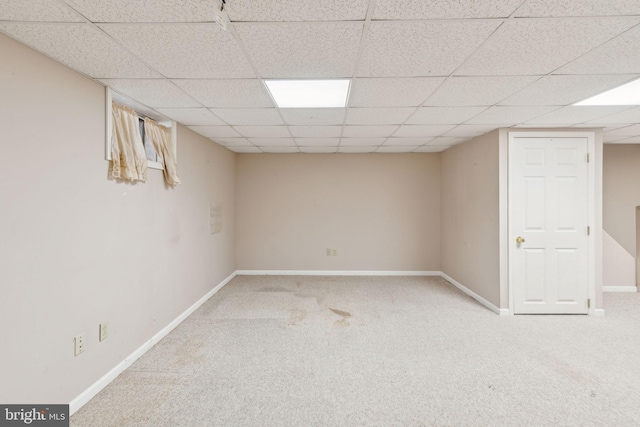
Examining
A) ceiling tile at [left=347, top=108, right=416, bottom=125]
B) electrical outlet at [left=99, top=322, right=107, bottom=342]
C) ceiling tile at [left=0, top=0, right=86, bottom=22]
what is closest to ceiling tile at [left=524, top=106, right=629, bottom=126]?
ceiling tile at [left=347, top=108, right=416, bottom=125]

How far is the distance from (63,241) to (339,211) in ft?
14.2

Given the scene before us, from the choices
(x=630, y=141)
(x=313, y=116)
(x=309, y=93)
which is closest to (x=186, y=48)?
(x=309, y=93)

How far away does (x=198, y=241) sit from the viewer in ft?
13.3

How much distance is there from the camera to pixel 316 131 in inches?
151

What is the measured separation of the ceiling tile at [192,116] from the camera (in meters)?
2.93

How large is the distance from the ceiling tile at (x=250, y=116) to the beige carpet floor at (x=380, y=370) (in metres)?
2.29

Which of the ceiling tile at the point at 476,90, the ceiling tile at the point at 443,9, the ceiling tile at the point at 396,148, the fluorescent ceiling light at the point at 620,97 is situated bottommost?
the ceiling tile at the point at 443,9

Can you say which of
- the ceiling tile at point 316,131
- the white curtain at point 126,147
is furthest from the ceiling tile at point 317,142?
the white curtain at point 126,147

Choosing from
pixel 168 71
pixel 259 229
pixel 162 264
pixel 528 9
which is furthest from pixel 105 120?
pixel 259 229

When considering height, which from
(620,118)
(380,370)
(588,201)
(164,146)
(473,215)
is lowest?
(380,370)

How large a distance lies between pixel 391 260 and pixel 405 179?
1.56 m

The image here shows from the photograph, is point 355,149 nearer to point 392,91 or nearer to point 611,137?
point 392,91

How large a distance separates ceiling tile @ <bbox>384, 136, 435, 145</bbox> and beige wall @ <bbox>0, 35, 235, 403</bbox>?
10.1 feet

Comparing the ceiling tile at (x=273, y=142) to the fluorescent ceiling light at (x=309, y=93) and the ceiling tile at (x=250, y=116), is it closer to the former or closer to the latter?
the ceiling tile at (x=250, y=116)
